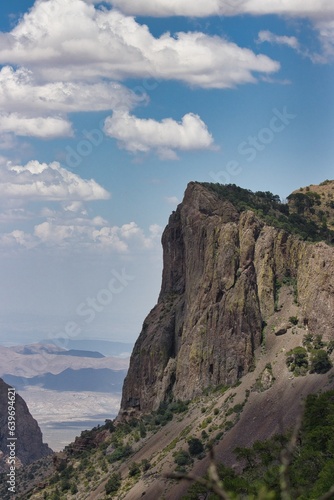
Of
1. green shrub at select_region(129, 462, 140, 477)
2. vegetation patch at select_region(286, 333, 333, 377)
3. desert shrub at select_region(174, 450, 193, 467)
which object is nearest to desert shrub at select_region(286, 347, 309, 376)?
vegetation patch at select_region(286, 333, 333, 377)

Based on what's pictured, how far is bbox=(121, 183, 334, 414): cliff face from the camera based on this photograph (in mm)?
145500

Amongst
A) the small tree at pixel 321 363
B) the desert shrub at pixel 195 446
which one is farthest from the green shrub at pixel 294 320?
the desert shrub at pixel 195 446

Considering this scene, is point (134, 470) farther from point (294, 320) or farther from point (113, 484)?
point (294, 320)

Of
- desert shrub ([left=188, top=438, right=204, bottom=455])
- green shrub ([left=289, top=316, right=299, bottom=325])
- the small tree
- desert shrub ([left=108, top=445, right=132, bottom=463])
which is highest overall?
green shrub ([left=289, top=316, right=299, bottom=325])

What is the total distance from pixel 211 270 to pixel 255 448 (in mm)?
58523

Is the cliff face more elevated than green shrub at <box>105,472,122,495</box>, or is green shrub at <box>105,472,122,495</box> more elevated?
the cliff face

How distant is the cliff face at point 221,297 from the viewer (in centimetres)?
14550

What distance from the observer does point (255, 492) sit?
7669 centimetres

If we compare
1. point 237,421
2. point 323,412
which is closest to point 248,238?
point 237,421

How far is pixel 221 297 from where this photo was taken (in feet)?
517

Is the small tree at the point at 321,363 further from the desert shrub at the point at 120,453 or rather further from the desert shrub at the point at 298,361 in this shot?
the desert shrub at the point at 120,453

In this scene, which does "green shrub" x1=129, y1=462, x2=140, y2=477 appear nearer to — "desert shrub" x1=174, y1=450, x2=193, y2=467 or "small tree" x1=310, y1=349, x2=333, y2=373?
"desert shrub" x1=174, y1=450, x2=193, y2=467

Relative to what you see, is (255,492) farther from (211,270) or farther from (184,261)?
(184,261)

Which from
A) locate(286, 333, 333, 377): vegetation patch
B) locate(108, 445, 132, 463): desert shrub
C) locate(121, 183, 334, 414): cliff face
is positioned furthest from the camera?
locate(108, 445, 132, 463): desert shrub
